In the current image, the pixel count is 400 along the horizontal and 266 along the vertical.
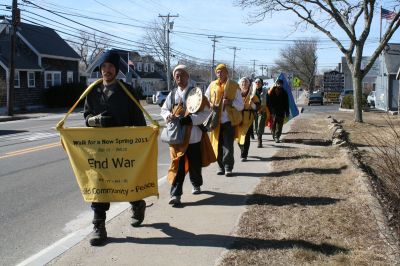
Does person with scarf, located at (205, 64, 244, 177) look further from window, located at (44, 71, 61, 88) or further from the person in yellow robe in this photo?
window, located at (44, 71, 61, 88)

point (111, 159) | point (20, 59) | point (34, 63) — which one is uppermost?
point (20, 59)

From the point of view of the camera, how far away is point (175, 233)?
553 centimetres

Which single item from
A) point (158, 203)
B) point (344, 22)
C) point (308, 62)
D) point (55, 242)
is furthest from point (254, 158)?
point (308, 62)

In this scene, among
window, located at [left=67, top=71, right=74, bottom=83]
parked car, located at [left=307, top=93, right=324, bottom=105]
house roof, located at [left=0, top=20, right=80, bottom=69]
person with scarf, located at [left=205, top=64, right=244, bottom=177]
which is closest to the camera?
person with scarf, located at [left=205, top=64, right=244, bottom=177]

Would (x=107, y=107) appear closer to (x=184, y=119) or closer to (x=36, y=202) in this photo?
(x=184, y=119)

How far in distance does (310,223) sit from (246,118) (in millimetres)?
4922

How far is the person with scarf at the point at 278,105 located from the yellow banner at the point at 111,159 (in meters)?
8.70

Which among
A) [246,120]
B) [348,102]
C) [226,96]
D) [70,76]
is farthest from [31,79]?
[226,96]

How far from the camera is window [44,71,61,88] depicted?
139ft

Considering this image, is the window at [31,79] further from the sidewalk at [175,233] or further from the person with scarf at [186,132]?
the person with scarf at [186,132]

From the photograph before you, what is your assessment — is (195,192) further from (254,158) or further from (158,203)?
(254,158)

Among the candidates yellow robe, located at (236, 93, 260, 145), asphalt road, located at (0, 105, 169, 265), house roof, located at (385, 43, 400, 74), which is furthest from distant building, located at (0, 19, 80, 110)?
yellow robe, located at (236, 93, 260, 145)

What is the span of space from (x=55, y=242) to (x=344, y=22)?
69.0 feet

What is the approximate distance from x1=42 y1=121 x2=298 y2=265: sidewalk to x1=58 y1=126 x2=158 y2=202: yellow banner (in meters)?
0.50
